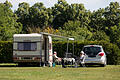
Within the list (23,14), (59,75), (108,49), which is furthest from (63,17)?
(59,75)

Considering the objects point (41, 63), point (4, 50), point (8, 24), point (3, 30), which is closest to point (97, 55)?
point (41, 63)

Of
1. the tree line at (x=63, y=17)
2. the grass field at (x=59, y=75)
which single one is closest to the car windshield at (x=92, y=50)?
the grass field at (x=59, y=75)

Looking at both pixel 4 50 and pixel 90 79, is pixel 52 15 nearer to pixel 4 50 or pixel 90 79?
pixel 4 50

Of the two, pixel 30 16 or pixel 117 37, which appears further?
pixel 30 16

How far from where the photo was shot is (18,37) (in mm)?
28828

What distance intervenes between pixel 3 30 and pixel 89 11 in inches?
942

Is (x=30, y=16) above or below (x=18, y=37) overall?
above

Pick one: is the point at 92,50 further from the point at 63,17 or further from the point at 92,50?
the point at 63,17

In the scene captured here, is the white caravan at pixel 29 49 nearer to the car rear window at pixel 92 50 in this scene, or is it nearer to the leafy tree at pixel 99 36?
the car rear window at pixel 92 50

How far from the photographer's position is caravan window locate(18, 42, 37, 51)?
28.7 metres

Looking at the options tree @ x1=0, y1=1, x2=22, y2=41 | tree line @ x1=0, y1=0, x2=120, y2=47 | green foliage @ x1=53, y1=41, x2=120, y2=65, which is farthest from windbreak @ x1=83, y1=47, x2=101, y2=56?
tree line @ x1=0, y1=0, x2=120, y2=47

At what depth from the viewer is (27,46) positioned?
94.6 feet

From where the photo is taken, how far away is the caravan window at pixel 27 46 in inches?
1131

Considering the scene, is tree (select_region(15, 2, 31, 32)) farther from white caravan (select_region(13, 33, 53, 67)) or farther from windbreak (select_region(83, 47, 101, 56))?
windbreak (select_region(83, 47, 101, 56))
